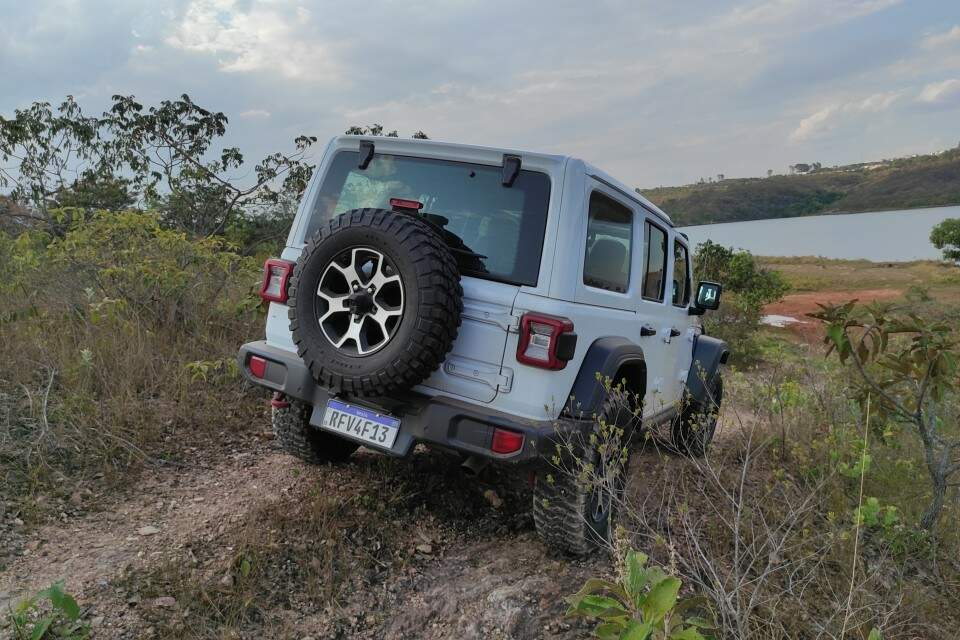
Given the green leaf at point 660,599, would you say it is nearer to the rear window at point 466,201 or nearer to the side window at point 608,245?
the rear window at point 466,201

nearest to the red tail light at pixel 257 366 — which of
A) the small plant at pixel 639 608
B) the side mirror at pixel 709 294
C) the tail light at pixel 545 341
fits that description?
the tail light at pixel 545 341

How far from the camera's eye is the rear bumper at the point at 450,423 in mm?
2410

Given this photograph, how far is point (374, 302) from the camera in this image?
2.49m

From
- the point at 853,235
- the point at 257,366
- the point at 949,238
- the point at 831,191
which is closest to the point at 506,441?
the point at 257,366

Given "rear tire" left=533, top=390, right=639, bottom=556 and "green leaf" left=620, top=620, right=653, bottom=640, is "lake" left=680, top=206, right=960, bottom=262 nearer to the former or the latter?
"rear tire" left=533, top=390, right=639, bottom=556

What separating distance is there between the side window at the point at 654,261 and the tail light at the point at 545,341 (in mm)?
1221

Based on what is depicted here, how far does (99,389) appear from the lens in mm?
4027

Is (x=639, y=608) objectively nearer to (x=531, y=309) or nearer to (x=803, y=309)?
(x=531, y=309)

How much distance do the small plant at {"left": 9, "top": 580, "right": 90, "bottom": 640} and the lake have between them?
115ft

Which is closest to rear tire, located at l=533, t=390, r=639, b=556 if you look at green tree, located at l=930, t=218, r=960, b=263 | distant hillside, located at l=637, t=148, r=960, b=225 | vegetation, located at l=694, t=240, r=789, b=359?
vegetation, located at l=694, t=240, r=789, b=359

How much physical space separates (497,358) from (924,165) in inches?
3524

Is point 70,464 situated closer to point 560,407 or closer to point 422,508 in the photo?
point 422,508

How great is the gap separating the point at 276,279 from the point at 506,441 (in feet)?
4.57

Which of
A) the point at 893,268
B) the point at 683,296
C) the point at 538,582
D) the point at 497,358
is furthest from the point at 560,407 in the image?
the point at 893,268
